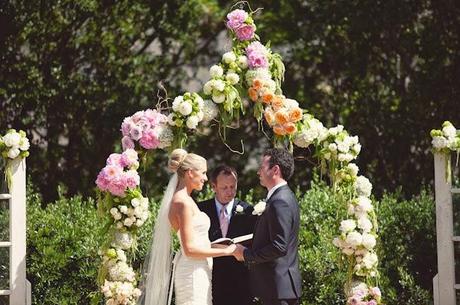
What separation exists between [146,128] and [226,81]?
0.75 metres

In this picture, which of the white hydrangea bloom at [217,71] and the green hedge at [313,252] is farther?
the green hedge at [313,252]

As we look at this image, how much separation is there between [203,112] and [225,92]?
0.24 meters

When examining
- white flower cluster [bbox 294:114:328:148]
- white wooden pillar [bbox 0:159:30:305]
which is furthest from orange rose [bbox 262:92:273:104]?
white wooden pillar [bbox 0:159:30:305]

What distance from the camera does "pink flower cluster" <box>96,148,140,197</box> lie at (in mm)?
8477

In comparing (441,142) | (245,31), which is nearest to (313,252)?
(441,142)

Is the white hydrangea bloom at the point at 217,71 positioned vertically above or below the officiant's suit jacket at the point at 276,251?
above

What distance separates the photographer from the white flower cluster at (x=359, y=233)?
8773mm

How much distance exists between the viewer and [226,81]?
8742mm

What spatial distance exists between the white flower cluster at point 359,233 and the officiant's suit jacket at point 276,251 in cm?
63

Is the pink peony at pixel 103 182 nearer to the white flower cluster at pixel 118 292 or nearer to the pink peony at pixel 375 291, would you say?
the white flower cluster at pixel 118 292

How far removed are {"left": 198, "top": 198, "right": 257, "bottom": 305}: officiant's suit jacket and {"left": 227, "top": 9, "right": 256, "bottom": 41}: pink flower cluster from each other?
1.43 m

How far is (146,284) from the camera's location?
343 inches

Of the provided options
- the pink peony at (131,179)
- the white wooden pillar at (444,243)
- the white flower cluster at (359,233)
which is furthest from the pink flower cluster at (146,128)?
the white wooden pillar at (444,243)

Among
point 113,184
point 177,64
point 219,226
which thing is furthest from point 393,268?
point 177,64
